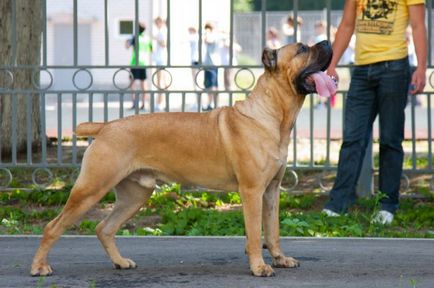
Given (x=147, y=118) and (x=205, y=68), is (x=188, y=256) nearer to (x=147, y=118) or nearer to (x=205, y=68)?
(x=147, y=118)

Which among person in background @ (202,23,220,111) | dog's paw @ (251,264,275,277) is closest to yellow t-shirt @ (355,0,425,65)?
person in background @ (202,23,220,111)

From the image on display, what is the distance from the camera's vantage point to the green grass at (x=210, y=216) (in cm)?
970

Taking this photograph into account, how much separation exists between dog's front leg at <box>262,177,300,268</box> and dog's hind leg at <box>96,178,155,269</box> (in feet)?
2.54

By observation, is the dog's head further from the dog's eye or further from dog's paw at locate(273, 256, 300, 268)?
dog's paw at locate(273, 256, 300, 268)

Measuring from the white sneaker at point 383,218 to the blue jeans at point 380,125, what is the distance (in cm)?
6

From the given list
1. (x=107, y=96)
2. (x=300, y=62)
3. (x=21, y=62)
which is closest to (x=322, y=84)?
(x=300, y=62)

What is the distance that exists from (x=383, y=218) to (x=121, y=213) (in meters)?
2.96

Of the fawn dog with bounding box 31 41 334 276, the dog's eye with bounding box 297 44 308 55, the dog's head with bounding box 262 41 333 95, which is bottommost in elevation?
the fawn dog with bounding box 31 41 334 276

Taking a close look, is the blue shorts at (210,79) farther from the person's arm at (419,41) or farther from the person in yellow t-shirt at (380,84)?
the person's arm at (419,41)

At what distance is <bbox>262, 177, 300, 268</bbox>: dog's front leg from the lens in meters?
7.78

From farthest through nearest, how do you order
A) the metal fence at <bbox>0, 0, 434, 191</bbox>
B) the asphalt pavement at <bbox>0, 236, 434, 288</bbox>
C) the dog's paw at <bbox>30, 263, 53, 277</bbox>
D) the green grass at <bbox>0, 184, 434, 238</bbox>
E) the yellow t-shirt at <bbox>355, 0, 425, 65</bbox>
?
the metal fence at <bbox>0, 0, 434, 191</bbox> → the yellow t-shirt at <bbox>355, 0, 425, 65</bbox> → the green grass at <bbox>0, 184, 434, 238</bbox> → the dog's paw at <bbox>30, 263, 53, 277</bbox> → the asphalt pavement at <bbox>0, 236, 434, 288</bbox>

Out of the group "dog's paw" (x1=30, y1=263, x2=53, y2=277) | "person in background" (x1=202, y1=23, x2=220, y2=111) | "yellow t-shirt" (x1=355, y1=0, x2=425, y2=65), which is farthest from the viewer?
"person in background" (x1=202, y1=23, x2=220, y2=111)

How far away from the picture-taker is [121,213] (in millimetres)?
7953

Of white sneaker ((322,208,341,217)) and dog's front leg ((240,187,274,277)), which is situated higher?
dog's front leg ((240,187,274,277))
